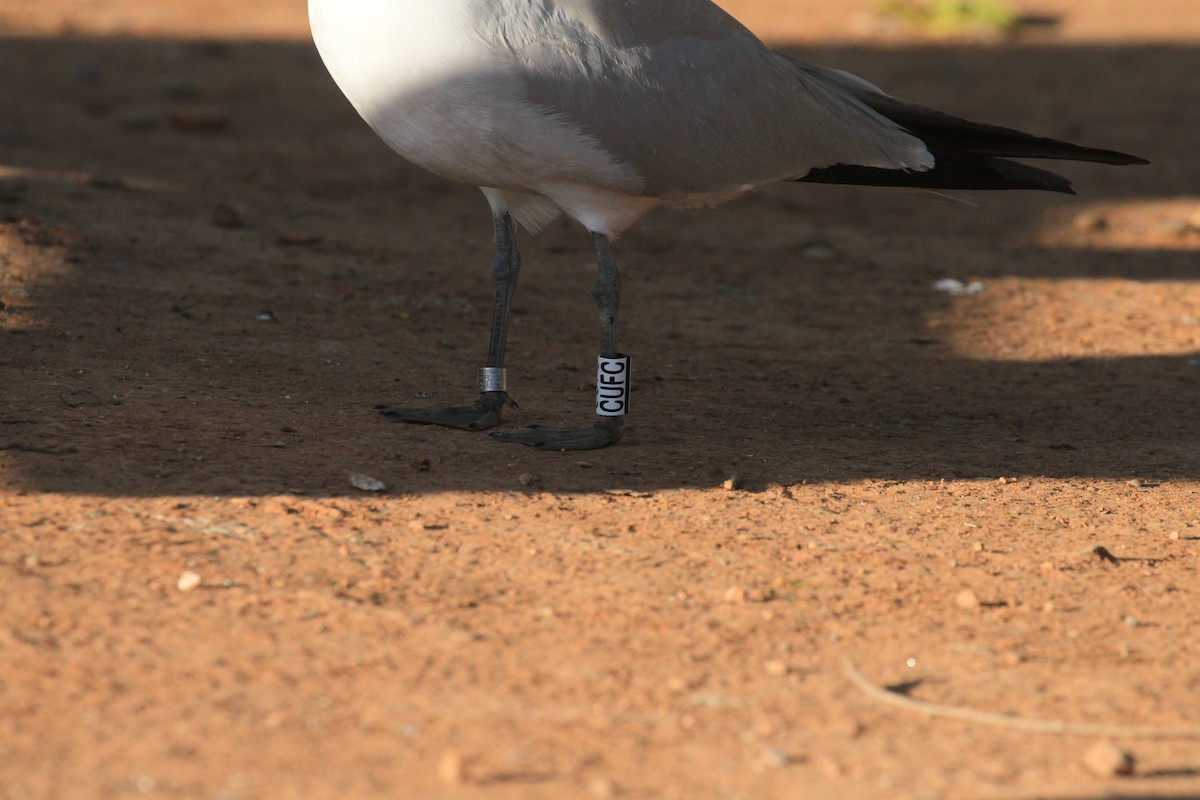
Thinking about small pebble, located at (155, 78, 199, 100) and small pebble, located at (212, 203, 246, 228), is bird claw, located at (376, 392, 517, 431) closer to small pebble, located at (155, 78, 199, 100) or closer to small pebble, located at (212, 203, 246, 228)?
small pebble, located at (212, 203, 246, 228)

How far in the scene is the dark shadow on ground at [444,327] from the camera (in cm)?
450

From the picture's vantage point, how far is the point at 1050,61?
13141mm

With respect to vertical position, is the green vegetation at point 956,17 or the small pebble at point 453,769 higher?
the green vegetation at point 956,17

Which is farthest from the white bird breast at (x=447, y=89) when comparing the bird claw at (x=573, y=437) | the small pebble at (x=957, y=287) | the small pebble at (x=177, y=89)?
the small pebble at (x=177, y=89)

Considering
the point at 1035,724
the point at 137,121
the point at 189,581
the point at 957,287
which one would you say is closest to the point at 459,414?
the point at 189,581

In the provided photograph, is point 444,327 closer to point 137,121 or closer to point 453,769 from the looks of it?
point 453,769

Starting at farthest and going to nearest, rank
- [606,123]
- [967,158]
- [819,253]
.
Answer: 1. [819,253]
2. [967,158]
3. [606,123]

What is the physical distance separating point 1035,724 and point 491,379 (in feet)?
8.38

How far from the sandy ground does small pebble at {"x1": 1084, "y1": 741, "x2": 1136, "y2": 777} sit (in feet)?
0.11

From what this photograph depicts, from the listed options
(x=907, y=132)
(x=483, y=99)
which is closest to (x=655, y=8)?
A: (x=483, y=99)

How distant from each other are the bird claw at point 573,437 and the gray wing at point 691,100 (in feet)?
2.70

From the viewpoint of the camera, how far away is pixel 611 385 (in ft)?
15.6

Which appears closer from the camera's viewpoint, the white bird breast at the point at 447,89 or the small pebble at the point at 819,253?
the white bird breast at the point at 447,89

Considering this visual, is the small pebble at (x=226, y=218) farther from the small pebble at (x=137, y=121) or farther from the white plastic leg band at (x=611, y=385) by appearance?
the white plastic leg band at (x=611, y=385)
